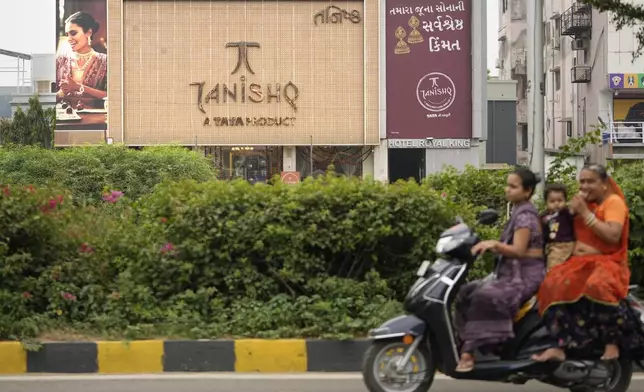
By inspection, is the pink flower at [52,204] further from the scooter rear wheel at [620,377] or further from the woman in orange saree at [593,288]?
the scooter rear wheel at [620,377]

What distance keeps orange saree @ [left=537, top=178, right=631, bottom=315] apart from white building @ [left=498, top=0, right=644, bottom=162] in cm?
2971

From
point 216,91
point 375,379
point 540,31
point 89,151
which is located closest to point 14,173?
point 89,151

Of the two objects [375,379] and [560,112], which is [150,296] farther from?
[560,112]

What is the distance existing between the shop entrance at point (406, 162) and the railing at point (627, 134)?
34.7 ft

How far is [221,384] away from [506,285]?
7.05 feet

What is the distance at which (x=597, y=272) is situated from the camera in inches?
233

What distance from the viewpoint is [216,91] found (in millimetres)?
51438

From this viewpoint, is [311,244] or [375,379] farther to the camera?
[311,244]

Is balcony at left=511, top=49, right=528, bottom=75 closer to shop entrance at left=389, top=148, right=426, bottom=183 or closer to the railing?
shop entrance at left=389, top=148, right=426, bottom=183

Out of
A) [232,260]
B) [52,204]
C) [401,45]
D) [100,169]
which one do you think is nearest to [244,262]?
[232,260]

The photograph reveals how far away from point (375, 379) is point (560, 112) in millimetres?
54295

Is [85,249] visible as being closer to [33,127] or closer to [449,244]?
[449,244]

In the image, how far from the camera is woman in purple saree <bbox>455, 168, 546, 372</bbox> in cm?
599

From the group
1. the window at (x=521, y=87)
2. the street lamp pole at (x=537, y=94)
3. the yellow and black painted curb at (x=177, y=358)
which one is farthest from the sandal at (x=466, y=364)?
the window at (x=521, y=87)
